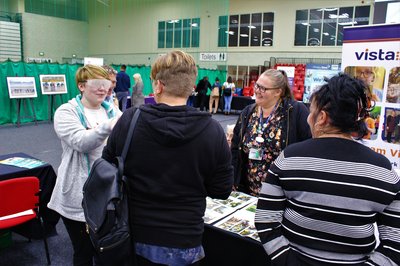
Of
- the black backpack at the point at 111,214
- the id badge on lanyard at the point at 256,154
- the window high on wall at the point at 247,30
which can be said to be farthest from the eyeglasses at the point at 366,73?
the window high on wall at the point at 247,30

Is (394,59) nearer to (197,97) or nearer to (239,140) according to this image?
(239,140)

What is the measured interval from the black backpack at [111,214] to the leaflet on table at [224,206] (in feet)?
2.27

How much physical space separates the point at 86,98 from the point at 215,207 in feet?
3.26

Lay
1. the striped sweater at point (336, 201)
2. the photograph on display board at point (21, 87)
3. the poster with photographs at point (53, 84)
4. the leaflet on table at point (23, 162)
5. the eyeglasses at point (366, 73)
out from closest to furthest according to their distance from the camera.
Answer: the striped sweater at point (336, 201) → the eyeglasses at point (366, 73) → the leaflet on table at point (23, 162) → the photograph on display board at point (21, 87) → the poster with photographs at point (53, 84)

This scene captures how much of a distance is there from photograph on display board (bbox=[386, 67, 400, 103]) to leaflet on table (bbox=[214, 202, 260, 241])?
56.3 inches

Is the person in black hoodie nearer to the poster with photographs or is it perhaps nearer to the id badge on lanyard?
the id badge on lanyard

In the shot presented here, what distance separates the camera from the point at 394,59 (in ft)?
8.00

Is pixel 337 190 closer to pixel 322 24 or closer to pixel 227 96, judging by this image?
pixel 227 96

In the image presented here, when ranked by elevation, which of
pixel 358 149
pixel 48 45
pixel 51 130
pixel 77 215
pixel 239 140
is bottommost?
pixel 51 130

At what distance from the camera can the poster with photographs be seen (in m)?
9.61

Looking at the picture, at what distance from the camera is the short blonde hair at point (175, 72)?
4.00 feet

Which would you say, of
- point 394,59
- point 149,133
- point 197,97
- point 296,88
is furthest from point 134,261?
point 296,88

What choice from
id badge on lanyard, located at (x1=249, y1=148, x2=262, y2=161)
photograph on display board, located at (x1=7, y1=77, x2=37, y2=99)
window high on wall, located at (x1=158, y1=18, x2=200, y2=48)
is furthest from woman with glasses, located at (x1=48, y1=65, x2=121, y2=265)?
window high on wall, located at (x1=158, y1=18, x2=200, y2=48)

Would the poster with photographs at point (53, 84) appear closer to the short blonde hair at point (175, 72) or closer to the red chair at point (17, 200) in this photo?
the red chair at point (17, 200)
